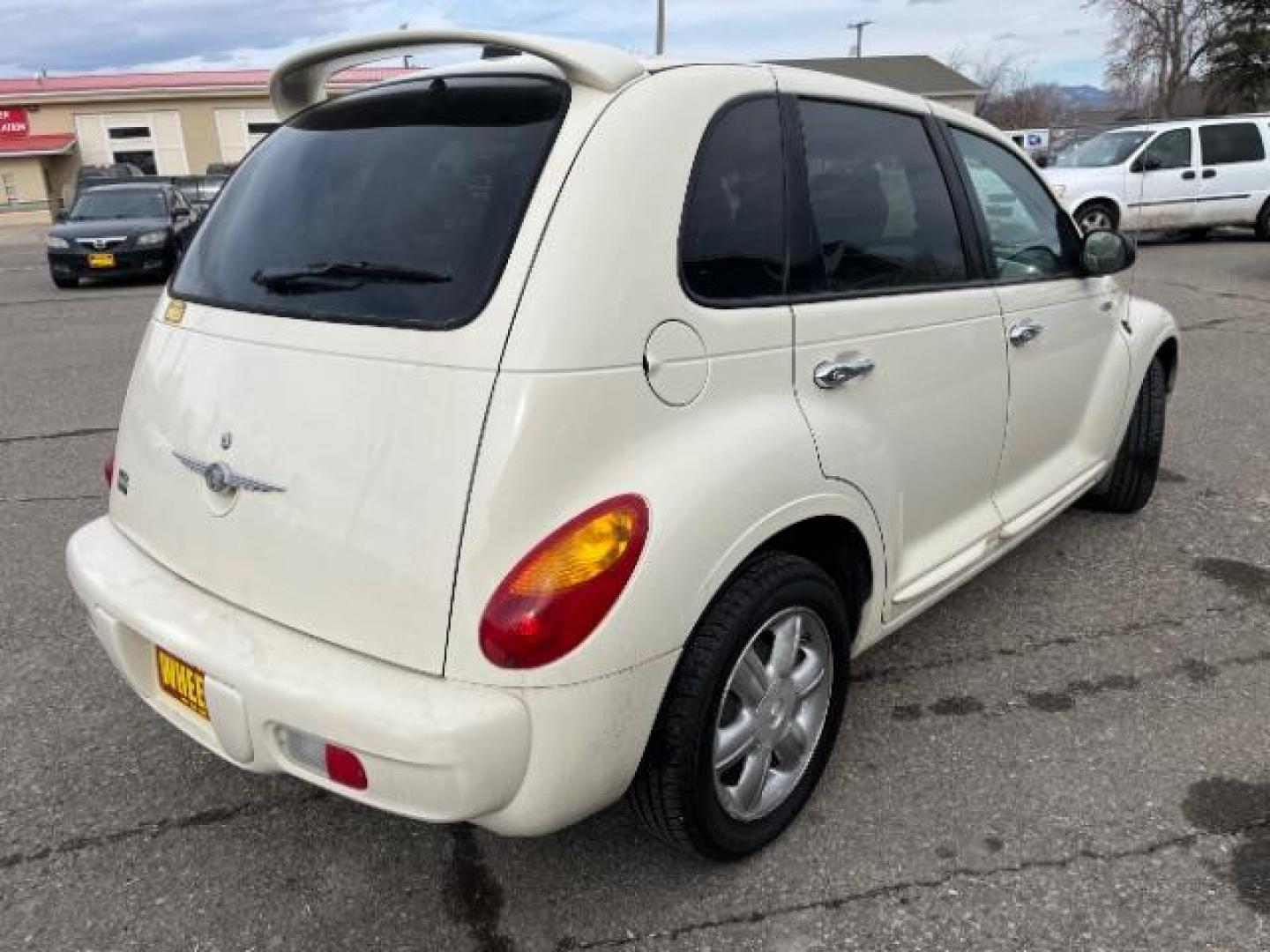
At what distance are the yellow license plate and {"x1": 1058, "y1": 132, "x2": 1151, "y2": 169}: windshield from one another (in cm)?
1563

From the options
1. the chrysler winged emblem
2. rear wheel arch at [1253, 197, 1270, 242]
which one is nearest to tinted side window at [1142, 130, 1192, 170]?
rear wheel arch at [1253, 197, 1270, 242]

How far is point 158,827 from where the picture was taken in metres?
2.62

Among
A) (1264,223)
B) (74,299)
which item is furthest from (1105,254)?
(1264,223)

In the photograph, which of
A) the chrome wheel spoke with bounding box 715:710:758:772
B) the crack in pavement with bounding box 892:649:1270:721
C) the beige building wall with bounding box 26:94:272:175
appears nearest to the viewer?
the chrome wheel spoke with bounding box 715:710:758:772

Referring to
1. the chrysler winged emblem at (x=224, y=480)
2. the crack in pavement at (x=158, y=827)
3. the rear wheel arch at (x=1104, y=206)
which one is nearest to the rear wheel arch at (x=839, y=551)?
the chrysler winged emblem at (x=224, y=480)

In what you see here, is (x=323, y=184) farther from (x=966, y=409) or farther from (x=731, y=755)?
(x=966, y=409)

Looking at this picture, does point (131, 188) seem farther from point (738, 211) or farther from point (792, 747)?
point (792, 747)

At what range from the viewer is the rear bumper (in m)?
1.86

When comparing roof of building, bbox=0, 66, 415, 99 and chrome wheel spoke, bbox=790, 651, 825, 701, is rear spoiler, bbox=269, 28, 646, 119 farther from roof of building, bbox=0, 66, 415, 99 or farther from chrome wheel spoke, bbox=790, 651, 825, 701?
roof of building, bbox=0, 66, 415, 99

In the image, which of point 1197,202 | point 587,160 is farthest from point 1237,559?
point 1197,202

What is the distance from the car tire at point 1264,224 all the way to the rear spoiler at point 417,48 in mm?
15947

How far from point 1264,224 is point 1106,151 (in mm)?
2574

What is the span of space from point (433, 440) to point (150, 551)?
96cm

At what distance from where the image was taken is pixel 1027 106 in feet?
207
